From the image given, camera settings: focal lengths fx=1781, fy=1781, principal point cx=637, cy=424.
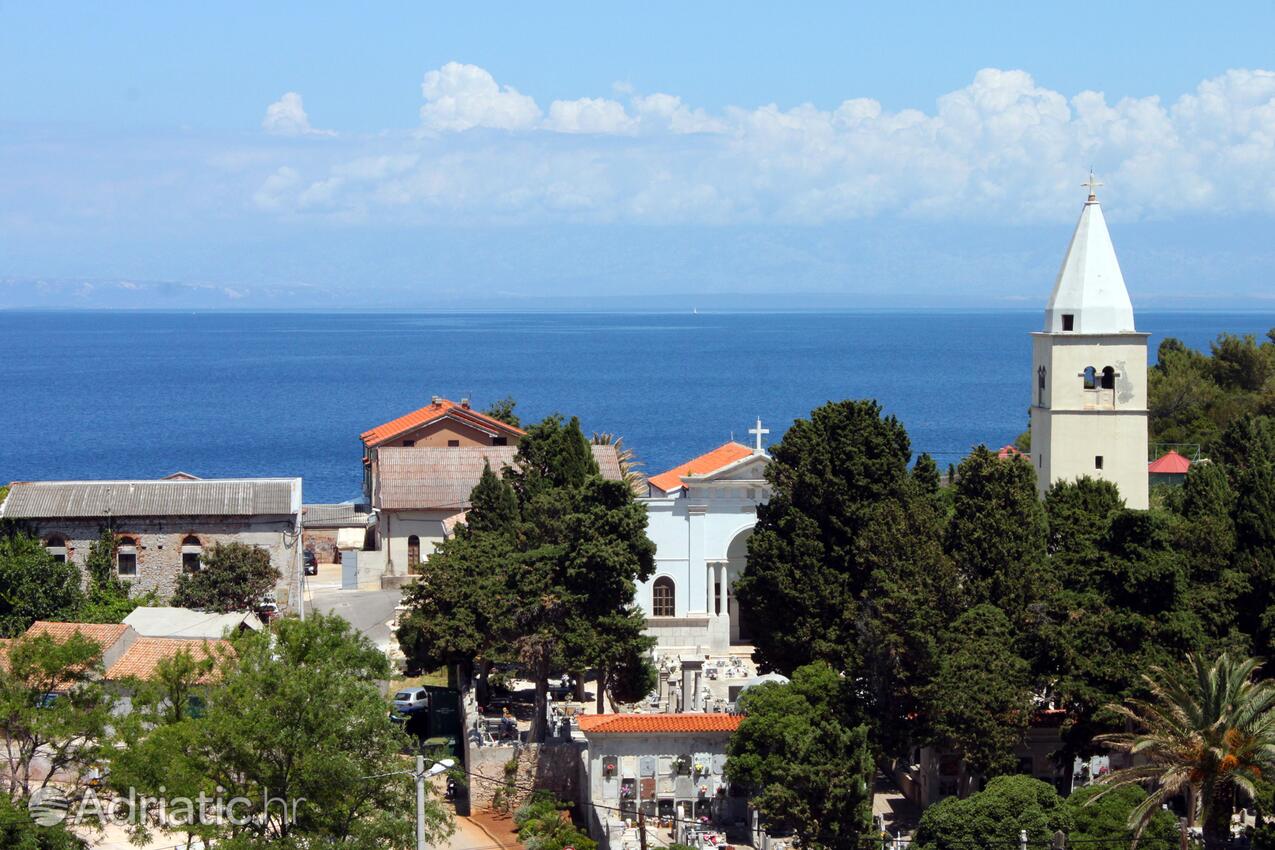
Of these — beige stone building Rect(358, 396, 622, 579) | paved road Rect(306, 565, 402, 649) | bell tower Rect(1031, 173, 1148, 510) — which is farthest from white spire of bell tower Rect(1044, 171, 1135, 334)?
paved road Rect(306, 565, 402, 649)

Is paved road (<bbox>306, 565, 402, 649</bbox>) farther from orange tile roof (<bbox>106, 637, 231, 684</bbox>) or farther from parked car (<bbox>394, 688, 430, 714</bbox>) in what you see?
orange tile roof (<bbox>106, 637, 231, 684</bbox>)

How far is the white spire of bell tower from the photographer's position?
1795 inches

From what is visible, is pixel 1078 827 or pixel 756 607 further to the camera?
pixel 756 607

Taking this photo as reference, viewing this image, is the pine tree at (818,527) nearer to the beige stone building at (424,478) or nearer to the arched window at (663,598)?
the arched window at (663,598)

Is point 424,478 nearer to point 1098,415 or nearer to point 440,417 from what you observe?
point 440,417

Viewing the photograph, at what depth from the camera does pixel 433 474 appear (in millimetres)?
56656

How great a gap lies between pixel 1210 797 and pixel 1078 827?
2089 millimetres

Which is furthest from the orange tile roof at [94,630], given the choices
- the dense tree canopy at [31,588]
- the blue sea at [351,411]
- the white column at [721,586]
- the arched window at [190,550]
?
the blue sea at [351,411]

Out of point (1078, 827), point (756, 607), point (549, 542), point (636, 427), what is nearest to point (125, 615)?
point (549, 542)

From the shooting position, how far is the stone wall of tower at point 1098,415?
4575 cm

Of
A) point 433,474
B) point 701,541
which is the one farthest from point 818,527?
point 433,474

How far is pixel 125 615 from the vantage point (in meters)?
43.5

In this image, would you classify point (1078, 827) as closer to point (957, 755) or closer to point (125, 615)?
point (957, 755)

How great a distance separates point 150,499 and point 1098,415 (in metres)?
24.7
